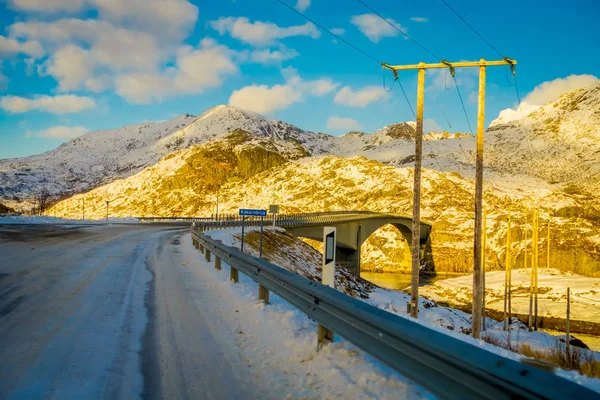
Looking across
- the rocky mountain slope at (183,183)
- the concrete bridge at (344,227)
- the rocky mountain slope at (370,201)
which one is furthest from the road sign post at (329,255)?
the rocky mountain slope at (183,183)

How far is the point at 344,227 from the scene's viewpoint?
54.9m

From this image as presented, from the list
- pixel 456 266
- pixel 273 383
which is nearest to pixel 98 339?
pixel 273 383

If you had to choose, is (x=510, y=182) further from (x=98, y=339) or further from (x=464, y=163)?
(x=98, y=339)

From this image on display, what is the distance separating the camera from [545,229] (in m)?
69.7

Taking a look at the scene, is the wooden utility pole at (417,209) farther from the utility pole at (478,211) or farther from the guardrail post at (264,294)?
the guardrail post at (264,294)

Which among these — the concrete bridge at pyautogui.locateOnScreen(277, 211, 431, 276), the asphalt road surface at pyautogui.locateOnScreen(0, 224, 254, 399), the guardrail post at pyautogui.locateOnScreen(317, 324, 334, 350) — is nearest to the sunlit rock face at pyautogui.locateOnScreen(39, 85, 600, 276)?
the concrete bridge at pyautogui.locateOnScreen(277, 211, 431, 276)

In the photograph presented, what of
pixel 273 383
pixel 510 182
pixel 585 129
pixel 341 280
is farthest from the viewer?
pixel 585 129

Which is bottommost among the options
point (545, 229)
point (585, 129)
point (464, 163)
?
point (545, 229)

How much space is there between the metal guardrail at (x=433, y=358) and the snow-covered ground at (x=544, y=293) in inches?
1666

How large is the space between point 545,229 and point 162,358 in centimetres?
7893

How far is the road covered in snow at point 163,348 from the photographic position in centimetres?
401

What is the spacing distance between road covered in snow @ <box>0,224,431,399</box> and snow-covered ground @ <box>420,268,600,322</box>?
137 ft

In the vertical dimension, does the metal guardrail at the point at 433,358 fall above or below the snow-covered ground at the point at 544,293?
above

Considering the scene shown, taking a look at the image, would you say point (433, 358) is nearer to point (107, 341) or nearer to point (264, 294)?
point (107, 341)
